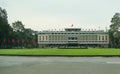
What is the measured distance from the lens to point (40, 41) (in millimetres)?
142750

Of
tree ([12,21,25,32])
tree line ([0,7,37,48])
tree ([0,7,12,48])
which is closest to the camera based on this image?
tree ([0,7,12,48])

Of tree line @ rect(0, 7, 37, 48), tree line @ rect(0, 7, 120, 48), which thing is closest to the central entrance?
tree line @ rect(0, 7, 37, 48)

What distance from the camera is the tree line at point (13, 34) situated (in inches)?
3492

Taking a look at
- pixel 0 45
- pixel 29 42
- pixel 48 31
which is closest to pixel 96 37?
pixel 48 31

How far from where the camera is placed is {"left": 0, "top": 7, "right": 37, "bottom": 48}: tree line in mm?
88688

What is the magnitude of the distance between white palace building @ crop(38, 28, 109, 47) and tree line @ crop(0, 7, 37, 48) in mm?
18750

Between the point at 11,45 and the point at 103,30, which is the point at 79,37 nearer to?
the point at 103,30

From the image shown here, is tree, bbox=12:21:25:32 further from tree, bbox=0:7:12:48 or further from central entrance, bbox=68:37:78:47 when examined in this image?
central entrance, bbox=68:37:78:47

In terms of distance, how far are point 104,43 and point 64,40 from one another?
2099cm

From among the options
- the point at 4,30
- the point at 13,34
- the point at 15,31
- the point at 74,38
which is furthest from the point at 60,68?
the point at 74,38

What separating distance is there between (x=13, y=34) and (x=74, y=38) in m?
48.9

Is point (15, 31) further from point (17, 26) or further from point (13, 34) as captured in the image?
point (13, 34)

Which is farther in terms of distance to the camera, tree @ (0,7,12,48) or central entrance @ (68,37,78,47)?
central entrance @ (68,37,78,47)

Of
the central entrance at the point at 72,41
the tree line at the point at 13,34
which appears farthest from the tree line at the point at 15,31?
the central entrance at the point at 72,41
